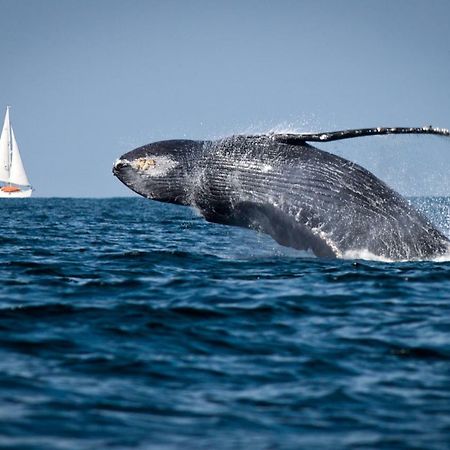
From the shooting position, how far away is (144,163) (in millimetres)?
13875

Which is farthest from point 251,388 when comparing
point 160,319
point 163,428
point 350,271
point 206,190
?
point 206,190

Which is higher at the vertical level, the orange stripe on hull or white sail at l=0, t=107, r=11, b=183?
white sail at l=0, t=107, r=11, b=183

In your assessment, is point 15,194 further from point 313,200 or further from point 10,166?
point 313,200

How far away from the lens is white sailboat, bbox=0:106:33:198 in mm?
140375

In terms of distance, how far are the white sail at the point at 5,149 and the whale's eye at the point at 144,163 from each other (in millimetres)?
126259

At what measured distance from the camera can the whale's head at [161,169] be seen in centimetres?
1374

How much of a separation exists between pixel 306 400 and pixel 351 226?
21.4 ft

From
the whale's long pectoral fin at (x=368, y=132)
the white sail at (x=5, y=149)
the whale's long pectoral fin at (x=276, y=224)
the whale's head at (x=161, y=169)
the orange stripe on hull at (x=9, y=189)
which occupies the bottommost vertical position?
the whale's long pectoral fin at (x=276, y=224)

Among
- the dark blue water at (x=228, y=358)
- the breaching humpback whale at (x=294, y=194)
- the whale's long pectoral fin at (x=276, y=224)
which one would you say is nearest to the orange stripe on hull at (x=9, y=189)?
the breaching humpback whale at (x=294, y=194)

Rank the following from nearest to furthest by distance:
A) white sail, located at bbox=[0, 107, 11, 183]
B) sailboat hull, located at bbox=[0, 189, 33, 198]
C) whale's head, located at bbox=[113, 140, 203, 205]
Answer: whale's head, located at bbox=[113, 140, 203, 205], white sail, located at bbox=[0, 107, 11, 183], sailboat hull, located at bbox=[0, 189, 33, 198]

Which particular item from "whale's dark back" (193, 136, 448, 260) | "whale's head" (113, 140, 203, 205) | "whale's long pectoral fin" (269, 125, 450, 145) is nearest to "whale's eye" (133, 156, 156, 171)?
"whale's head" (113, 140, 203, 205)

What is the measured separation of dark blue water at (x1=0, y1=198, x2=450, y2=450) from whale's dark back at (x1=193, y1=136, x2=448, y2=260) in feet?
1.34

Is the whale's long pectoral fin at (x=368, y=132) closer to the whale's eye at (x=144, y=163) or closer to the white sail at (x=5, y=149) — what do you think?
the whale's eye at (x=144, y=163)

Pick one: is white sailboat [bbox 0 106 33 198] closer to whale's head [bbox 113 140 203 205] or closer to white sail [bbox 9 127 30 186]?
white sail [bbox 9 127 30 186]
